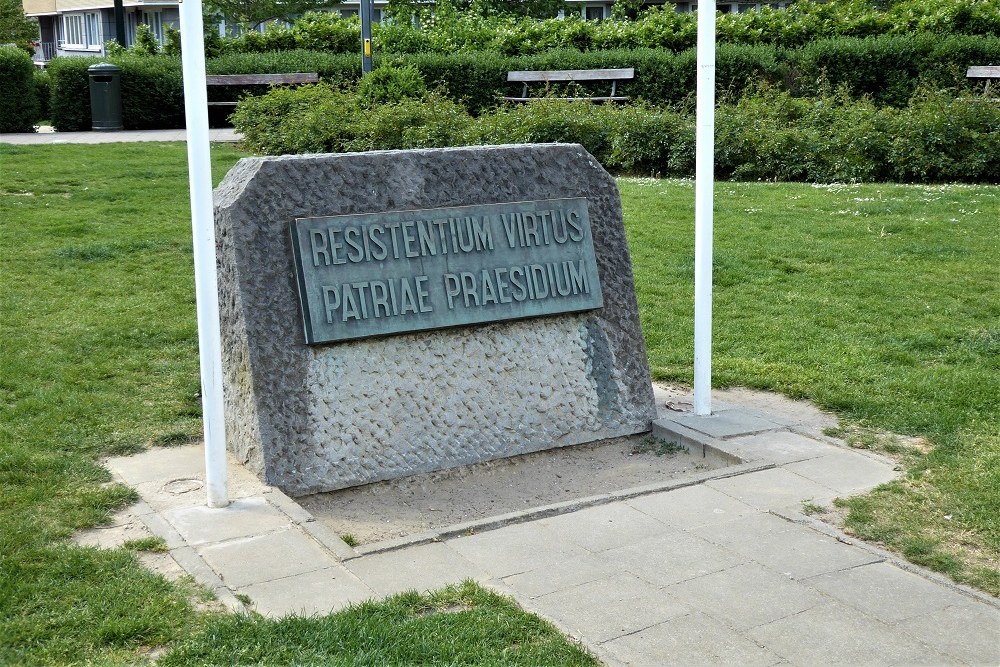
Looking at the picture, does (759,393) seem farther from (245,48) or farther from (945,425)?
(245,48)

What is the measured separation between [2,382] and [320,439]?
7.47ft

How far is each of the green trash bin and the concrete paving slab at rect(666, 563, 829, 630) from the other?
16.7 metres

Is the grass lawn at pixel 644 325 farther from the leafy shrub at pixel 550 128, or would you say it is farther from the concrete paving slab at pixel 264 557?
Result: the leafy shrub at pixel 550 128

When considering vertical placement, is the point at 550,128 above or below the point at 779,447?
above

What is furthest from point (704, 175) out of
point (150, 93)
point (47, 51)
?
point (47, 51)

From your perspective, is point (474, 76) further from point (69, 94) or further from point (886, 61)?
point (886, 61)

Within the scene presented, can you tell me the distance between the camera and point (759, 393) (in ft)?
21.1

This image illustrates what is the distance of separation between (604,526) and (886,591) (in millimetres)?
1128

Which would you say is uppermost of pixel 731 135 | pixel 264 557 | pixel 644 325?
pixel 731 135

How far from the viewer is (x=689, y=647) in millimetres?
3436

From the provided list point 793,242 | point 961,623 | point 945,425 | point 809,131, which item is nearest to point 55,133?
point 809,131

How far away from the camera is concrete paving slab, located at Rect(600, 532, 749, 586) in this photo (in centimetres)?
399

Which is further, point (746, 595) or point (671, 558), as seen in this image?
point (671, 558)

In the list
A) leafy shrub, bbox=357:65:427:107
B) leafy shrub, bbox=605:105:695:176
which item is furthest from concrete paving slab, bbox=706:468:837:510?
leafy shrub, bbox=357:65:427:107
